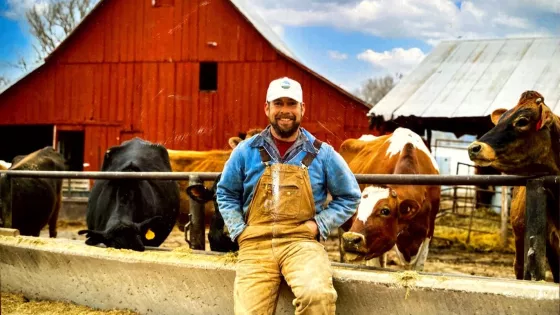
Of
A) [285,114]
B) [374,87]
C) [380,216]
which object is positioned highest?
[374,87]

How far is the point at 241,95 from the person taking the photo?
54.3 feet

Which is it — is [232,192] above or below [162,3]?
below

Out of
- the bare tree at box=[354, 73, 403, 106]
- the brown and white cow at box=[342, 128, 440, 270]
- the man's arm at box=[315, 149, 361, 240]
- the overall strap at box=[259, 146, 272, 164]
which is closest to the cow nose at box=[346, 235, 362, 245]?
the brown and white cow at box=[342, 128, 440, 270]

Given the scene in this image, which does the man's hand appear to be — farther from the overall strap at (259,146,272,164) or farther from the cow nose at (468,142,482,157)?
the cow nose at (468,142,482,157)

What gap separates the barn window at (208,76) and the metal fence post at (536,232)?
14.0m

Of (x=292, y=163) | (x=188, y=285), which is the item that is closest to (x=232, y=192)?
(x=292, y=163)

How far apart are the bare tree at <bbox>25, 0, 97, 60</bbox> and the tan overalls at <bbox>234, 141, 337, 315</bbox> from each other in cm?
2513

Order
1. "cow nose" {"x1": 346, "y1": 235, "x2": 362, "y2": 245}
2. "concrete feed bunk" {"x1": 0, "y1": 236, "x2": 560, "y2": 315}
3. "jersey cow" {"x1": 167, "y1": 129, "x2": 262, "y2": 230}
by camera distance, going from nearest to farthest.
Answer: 1. "concrete feed bunk" {"x1": 0, "y1": 236, "x2": 560, "y2": 315}
2. "cow nose" {"x1": 346, "y1": 235, "x2": 362, "y2": 245}
3. "jersey cow" {"x1": 167, "y1": 129, "x2": 262, "y2": 230}

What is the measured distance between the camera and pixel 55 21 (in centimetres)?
2694

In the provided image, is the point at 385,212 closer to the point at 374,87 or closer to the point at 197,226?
the point at 197,226

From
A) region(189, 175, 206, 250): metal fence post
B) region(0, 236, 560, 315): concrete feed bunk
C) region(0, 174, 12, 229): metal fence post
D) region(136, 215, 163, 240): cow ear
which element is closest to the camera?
region(0, 236, 560, 315): concrete feed bunk

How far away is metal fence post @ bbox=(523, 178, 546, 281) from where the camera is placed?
353 centimetres

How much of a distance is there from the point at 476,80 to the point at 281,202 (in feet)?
33.1

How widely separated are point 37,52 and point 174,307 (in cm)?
2527
